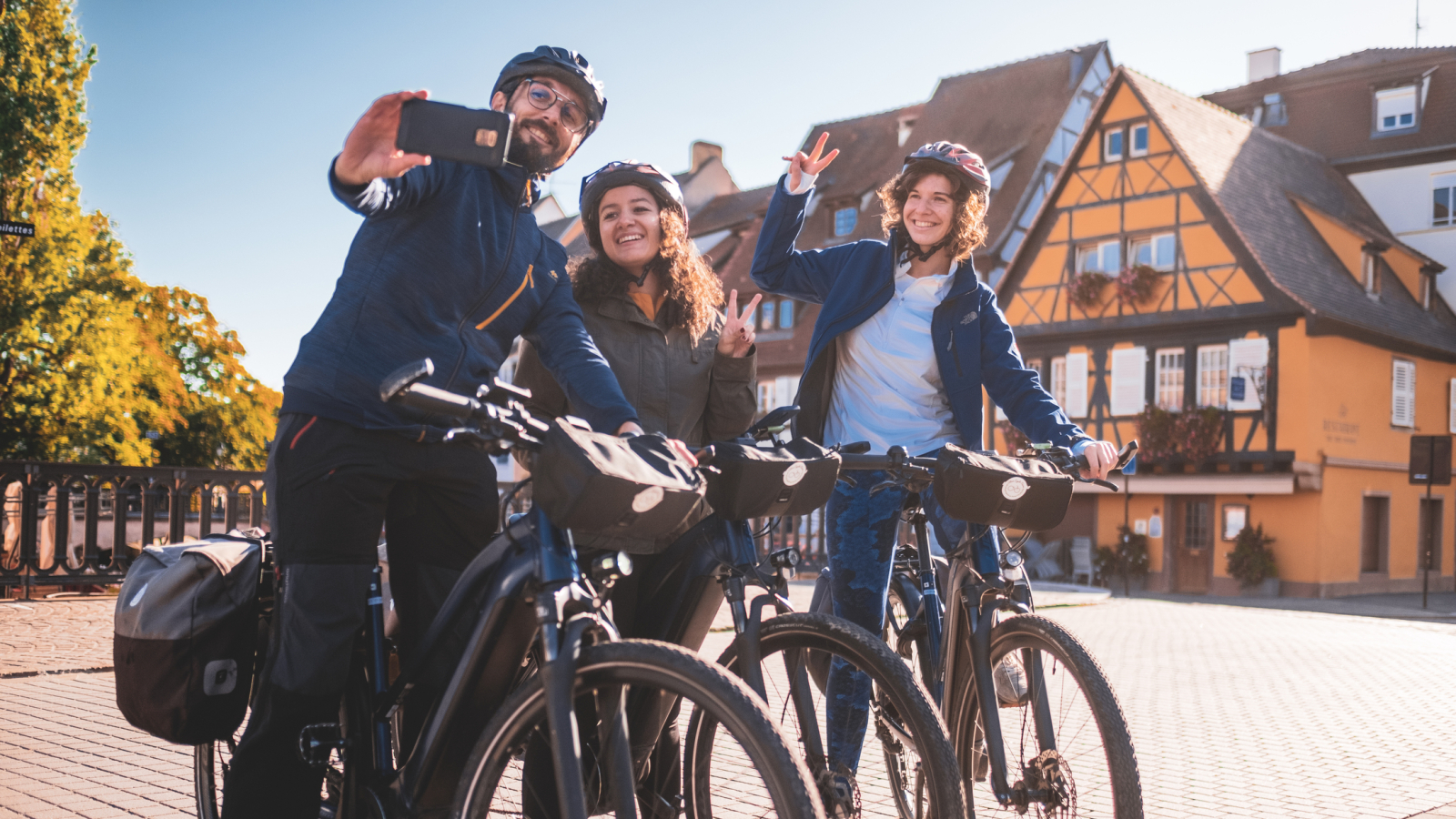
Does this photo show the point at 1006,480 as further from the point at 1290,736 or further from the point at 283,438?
the point at 1290,736

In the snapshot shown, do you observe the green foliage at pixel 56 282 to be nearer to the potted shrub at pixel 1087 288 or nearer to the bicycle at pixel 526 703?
the bicycle at pixel 526 703

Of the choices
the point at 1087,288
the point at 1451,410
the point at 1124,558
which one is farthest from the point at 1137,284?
the point at 1451,410

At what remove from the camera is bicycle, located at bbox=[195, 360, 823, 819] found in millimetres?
2152

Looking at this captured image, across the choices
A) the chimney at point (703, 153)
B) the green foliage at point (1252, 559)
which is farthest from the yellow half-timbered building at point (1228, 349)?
the chimney at point (703, 153)

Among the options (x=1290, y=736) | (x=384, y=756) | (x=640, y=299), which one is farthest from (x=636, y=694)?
(x=1290, y=736)

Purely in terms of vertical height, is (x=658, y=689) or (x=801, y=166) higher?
(x=801, y=166)

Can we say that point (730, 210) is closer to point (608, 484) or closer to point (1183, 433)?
point (1183, 433)

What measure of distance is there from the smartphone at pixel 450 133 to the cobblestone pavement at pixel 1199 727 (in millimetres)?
1432

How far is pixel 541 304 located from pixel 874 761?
1.92 m

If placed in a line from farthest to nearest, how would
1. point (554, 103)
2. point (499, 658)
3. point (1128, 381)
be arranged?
point (1128, 381), point (554, 103), point (499, 658)

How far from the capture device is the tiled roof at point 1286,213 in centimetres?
2603

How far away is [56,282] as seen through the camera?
732 inches

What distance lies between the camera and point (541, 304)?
3.09 meters

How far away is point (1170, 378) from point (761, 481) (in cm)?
2585
